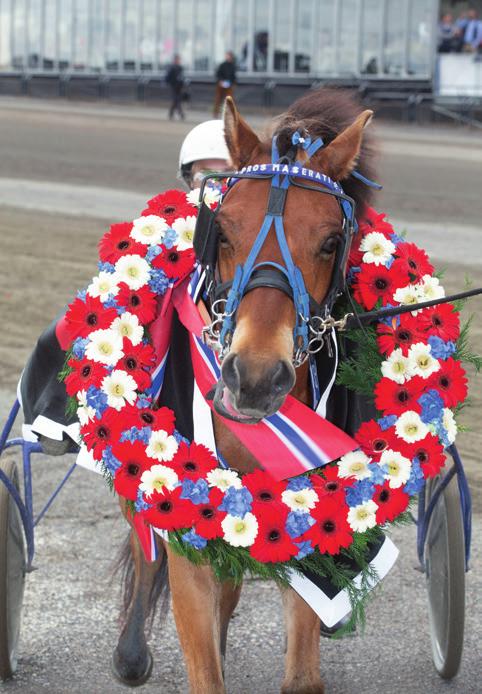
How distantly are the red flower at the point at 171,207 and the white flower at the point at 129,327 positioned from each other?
0.43 m

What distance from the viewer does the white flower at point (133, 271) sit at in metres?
3.60

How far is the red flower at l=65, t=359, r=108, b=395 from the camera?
348 cm

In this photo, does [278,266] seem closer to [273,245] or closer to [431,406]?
[273,245]

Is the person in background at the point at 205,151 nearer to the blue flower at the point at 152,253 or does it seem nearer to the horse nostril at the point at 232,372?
the blue flower at the point at 152,253

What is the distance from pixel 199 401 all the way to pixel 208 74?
29.0m

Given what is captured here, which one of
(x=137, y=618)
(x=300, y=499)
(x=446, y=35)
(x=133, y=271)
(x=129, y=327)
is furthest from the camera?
(x=446, y=35)

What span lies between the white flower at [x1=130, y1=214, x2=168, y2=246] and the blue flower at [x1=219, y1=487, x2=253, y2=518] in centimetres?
87

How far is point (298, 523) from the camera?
3.28 metres

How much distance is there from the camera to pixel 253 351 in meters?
2.76

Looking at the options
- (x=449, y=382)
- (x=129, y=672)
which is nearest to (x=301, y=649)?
(x=129, y=672)

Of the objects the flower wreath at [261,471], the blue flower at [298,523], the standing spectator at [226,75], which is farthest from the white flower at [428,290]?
the standing spectator at [226,75]

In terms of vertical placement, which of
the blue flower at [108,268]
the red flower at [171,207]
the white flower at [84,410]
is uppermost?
the red flower at [171,207]

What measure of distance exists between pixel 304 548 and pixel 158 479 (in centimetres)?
45

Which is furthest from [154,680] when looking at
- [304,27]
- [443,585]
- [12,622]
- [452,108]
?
[304,27]
